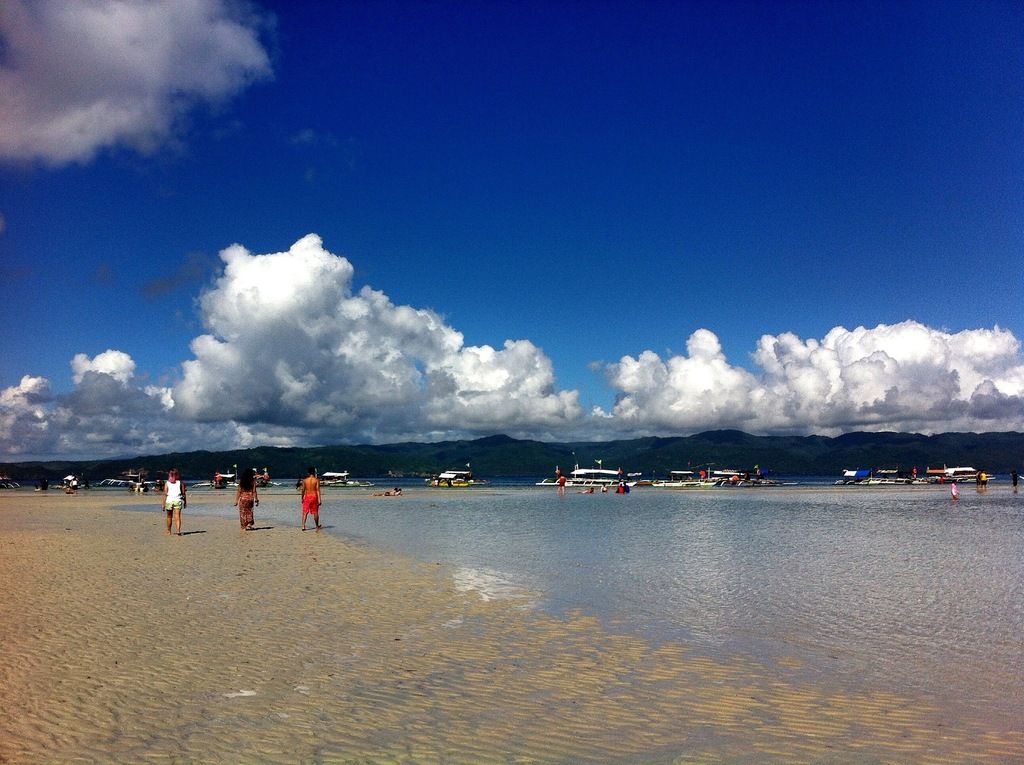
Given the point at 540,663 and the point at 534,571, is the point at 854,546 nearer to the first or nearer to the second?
the point at 534,571

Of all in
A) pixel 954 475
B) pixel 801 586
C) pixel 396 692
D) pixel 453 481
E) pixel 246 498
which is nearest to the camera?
pixel 396 692

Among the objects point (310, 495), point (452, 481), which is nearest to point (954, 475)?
point (452, 481)

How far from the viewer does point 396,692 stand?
955cm

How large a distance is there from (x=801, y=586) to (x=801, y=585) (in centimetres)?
19

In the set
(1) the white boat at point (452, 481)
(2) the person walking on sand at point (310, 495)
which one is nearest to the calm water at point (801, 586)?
(2) the person walking on sand at point (310, 495)

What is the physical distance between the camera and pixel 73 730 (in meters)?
7.75

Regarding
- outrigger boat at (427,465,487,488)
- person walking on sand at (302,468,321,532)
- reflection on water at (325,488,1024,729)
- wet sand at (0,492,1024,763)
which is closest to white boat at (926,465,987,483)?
outrigger boat at (427,465,487,488)

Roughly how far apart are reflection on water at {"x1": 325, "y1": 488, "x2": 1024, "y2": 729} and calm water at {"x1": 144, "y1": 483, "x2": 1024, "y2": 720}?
0.16 ft

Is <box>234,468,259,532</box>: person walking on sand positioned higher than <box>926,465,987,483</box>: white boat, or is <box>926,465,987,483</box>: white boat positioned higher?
<box>234,468,259,532</box>: person walking on sand

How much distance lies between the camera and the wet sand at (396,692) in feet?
24.8

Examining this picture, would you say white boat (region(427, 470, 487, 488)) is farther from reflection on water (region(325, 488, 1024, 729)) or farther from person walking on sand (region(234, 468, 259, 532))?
person walking on sand (region(234, 468, 259, 532))

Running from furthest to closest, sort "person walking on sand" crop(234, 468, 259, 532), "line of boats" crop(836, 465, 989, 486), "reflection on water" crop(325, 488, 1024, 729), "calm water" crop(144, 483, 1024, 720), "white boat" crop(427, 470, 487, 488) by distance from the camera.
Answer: "line of boats" crop(836, 465, 989, 486) → "white boat" crop(427, 470, 487, 488) → "person walking on sand" crop(234, 468, 259, 532) → "reflection on water" crop(325, 488, 1024, 729) → "calm water" crop(144, 483, 1024, 720)

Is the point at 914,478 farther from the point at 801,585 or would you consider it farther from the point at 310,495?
the point at 801,585

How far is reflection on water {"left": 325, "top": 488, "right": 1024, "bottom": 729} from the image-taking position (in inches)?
468
